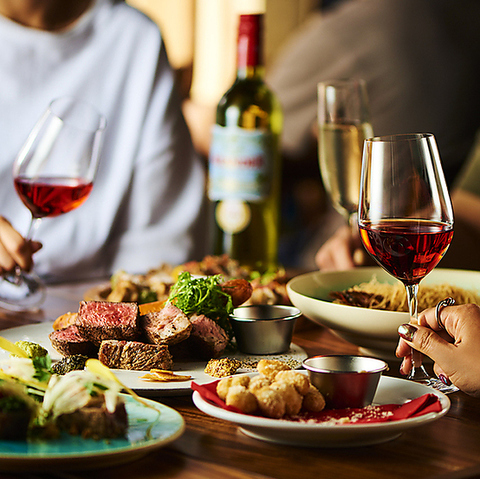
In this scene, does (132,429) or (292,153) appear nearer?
(132,429)

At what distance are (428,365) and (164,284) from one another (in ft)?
1.86

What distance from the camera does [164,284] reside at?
133 centimetres

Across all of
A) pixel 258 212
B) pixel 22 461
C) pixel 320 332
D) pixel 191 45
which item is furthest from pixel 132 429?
pixel 191 45

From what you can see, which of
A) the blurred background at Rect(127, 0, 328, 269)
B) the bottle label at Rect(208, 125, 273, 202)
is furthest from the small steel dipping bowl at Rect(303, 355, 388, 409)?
the blurred background at Rect(127, 0, 328, 269)

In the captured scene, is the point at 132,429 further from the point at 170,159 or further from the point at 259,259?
the point at 170,159

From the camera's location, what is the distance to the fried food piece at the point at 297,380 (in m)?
0.69

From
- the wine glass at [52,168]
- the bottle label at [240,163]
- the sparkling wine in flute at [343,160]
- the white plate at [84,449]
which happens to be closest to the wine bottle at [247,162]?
the bottle label at [240,163]

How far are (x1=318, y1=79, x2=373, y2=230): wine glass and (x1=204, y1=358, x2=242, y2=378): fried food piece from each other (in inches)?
27.1

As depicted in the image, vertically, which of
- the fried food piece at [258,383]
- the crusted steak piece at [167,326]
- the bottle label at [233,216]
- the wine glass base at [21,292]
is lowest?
the wine glass base at [21,292]

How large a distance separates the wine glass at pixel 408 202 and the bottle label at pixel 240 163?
2.70 ft

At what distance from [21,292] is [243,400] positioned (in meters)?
0.92

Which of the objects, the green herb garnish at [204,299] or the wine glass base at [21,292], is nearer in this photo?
the green herb garnish at [204,299]

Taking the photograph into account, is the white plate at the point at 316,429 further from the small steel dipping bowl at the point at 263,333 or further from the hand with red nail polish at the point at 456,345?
the small steel dipping bowl at the point at 263,333

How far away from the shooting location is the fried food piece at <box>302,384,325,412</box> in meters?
0.69
